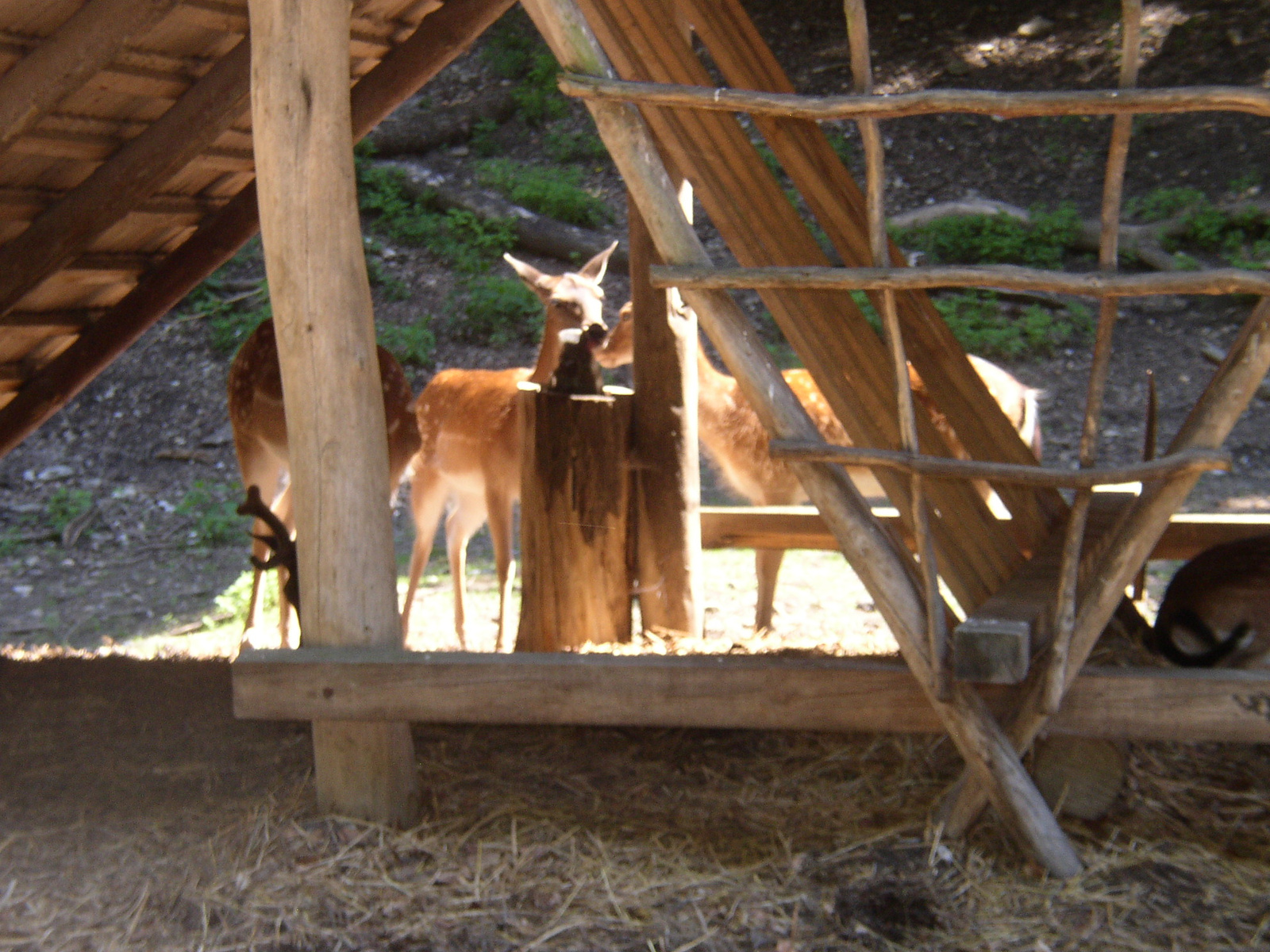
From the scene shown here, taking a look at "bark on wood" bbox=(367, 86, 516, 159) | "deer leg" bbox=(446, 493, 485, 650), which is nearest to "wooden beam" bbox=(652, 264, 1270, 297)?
"deer leg" bbox=(446, 493, 485, 650)

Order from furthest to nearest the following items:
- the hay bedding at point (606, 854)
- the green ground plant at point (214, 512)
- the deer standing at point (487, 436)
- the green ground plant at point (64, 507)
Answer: the green ground plant at point (64, 507) < the green ground plant at point (214, 512) < the deer standing at point (487, 436) < the hay bedding at point (606, 854)

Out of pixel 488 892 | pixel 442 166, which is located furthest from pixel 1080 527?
pixel 442 166

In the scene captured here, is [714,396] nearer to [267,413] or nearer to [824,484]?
[267,413]

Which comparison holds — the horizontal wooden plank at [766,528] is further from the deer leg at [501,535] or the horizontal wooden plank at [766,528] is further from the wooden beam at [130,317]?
the wooden beam at [130,317]

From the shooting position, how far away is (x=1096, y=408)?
3025 mm

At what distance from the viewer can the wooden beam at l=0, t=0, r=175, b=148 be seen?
4.32 meters

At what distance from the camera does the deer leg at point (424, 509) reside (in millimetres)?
7145

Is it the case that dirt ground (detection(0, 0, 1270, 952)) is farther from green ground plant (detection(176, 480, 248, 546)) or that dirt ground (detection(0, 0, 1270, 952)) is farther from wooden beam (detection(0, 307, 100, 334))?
green ground plant (detection(176, 480, 248, 546))

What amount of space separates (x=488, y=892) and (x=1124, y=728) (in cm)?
164

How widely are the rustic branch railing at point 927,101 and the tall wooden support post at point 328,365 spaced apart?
731 mm

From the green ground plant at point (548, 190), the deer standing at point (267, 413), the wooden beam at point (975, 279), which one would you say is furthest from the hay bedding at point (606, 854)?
the green ground plant at point (548, 190)

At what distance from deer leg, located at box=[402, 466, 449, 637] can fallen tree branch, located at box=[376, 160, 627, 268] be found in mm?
5172

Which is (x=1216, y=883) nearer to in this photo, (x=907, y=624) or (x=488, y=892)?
(x=907, y=624)

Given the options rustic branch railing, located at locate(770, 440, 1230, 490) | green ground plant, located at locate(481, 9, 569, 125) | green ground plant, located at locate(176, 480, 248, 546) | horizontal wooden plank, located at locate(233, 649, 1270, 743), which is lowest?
green ground plant, located at locate(176, 480, 248, 546)
